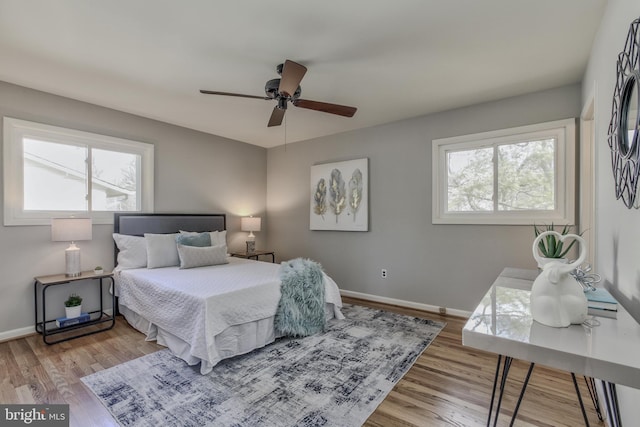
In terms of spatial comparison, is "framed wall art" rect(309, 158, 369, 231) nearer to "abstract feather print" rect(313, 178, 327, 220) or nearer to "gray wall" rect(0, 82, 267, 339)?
"abstract feather print" rect(313, 178, 327, 220)

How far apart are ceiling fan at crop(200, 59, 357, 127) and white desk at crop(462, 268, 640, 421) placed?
191 cm

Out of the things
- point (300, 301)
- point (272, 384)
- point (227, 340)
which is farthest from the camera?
point (300, 301)

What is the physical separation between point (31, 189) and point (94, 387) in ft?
7.69

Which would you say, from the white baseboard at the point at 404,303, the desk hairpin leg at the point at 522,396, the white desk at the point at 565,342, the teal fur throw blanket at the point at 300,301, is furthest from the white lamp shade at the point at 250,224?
the white desk at the point at 565,342

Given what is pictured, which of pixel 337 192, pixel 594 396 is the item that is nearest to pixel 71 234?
pixel 337 192

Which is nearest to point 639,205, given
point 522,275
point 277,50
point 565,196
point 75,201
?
point 522,275

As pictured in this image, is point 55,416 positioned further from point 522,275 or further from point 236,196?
point 236,196

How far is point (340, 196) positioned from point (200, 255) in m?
2.21

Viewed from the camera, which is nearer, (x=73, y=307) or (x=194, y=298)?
(x=194, y=298)

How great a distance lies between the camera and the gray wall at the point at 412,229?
10.7 feet

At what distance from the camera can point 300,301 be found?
296cm

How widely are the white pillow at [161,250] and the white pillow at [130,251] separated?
0.12m

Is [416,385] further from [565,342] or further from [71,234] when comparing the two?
[71,234]

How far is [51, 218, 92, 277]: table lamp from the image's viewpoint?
2984 mm
